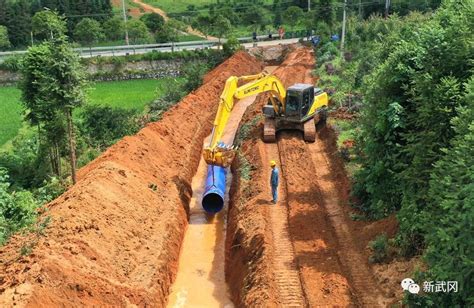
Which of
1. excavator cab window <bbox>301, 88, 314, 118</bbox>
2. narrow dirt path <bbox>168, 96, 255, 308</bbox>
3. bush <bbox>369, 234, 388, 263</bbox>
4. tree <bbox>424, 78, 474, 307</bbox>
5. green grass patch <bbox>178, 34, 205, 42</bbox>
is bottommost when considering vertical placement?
green grass patch <bbox>178, 34, 205, 42</bbox>

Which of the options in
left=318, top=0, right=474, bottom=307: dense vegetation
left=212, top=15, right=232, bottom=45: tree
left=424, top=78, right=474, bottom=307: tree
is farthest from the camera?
left=212, top=15, right=232, bottom=45: tree

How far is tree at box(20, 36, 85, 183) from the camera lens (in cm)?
1945

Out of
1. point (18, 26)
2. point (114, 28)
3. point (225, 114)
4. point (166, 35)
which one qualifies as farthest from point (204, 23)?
point (225, 114)

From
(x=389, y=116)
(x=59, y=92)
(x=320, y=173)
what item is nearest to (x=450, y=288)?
(x=389, y=116)

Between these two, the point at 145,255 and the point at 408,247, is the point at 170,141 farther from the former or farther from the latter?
the point at 408,247

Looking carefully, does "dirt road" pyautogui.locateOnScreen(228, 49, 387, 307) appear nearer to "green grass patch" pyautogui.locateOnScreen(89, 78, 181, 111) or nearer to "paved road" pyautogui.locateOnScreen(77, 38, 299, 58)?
"green grass patch" pyautogui.locateOnScreen(89, 78, 181, 111)

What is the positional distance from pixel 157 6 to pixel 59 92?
85.8 metres

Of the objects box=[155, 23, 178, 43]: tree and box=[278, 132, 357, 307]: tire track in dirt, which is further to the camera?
box=[155, 23, 178, 43]: tree

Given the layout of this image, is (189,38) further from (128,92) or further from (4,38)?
(128,92)

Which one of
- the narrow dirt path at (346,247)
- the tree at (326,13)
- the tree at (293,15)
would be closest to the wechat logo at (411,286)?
the narrow dirt path at (346,247)

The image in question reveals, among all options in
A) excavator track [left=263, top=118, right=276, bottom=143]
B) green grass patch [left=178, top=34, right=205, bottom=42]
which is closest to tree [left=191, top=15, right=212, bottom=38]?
green grass patch [left=178, top=34, right=205, bottom=42]

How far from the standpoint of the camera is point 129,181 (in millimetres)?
19812

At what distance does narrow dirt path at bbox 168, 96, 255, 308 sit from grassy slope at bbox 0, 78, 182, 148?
14027 millimetres

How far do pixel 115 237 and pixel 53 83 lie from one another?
7468 mm
